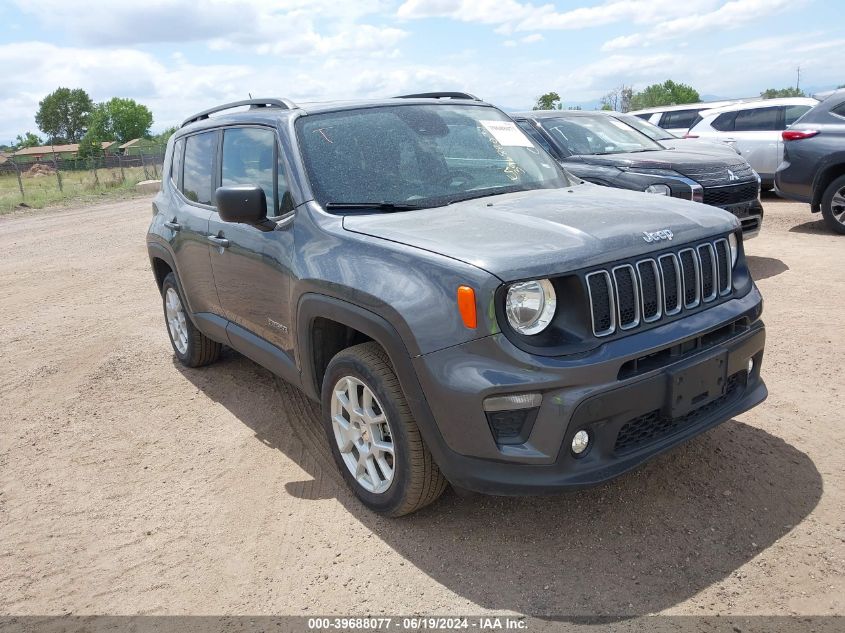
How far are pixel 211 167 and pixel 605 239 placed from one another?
2953 millimetres

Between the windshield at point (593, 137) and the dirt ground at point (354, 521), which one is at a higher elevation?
the windshield at point (593, 137)

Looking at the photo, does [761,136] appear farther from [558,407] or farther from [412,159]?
[558,407]

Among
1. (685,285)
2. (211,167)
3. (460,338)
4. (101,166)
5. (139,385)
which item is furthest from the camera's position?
(101,166)

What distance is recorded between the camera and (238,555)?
3479 millimetres

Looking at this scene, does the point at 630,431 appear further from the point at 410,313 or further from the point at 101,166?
the point at 101,166

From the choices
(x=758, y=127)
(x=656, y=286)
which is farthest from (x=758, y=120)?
(x=656, y=286)

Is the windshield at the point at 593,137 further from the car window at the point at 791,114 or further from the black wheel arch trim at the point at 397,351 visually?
the black wheel arch trim at the point at 397,351

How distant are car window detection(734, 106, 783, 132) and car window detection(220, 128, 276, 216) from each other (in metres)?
10.8

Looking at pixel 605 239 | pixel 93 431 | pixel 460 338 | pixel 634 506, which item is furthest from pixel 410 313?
pixel 93 431

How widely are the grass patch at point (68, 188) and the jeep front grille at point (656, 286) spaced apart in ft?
81.7

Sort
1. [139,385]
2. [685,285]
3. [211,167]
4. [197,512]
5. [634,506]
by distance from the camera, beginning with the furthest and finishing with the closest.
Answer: [139,385] < [211,167] < [197,512] < [634,506] < [685,285]

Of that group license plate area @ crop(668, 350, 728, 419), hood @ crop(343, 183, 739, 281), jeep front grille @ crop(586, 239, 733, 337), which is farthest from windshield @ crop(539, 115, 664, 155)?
license plate area @ crop(668, 350, 728, 419)

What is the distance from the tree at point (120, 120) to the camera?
117 meters

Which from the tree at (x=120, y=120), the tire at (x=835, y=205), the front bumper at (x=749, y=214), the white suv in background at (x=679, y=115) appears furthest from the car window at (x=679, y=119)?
the tree at (x=120, y=120)
